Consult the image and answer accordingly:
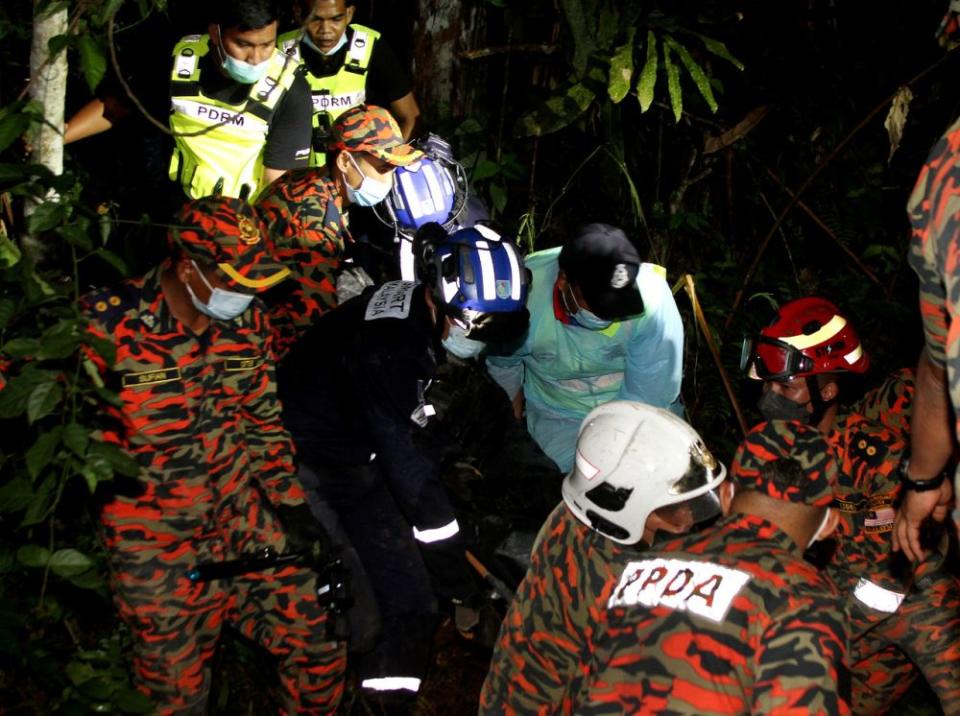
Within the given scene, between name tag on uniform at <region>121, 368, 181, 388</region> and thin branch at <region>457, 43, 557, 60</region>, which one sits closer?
name tag on uniform at <region>121, 368, 181, 388</region>

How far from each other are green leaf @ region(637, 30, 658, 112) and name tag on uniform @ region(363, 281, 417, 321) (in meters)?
2.01

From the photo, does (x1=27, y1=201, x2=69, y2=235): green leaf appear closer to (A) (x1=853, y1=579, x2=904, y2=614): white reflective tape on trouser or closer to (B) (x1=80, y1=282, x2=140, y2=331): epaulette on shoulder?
(B) (x1=80, y1=282, x2=140, y2=331): epaulette on shoulder

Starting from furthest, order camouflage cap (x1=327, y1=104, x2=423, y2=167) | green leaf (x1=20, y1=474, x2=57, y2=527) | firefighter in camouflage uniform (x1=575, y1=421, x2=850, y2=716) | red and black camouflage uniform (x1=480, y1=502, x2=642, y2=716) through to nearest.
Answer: camouflage cap (x1=327, y1=104, x2=423, y2=167), green leaf (x1=20, y1=474, x2=57, y2=527), red and black camouflage uniform (x1=480, y1=502, x2=642, y2=716), firefighter in camouflage uniform (x1=575, y1=421, x2=850, y2=716)

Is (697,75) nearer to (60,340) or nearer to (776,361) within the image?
(776,361)

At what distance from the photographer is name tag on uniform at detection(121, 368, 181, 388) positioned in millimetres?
3961

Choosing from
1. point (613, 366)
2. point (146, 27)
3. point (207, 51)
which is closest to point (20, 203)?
point (207, 51)

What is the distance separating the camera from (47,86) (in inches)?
150

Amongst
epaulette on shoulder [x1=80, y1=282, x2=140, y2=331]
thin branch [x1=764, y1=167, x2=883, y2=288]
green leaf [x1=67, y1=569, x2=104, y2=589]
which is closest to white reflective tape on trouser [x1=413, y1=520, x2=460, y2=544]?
green leaf [x1=67, y1=569, x2=104, y2=589]

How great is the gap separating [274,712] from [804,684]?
3188 millimetres

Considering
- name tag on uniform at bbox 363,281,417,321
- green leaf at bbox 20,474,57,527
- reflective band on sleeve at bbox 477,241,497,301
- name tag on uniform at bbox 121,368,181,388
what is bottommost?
green leaf at bbox 20,474,57,527

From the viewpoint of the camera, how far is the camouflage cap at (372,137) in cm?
527

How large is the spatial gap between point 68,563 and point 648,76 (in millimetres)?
4123

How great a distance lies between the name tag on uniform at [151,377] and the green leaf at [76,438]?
62cm

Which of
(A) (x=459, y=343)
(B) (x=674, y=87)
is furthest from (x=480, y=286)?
(B) (x=674, y=87)
